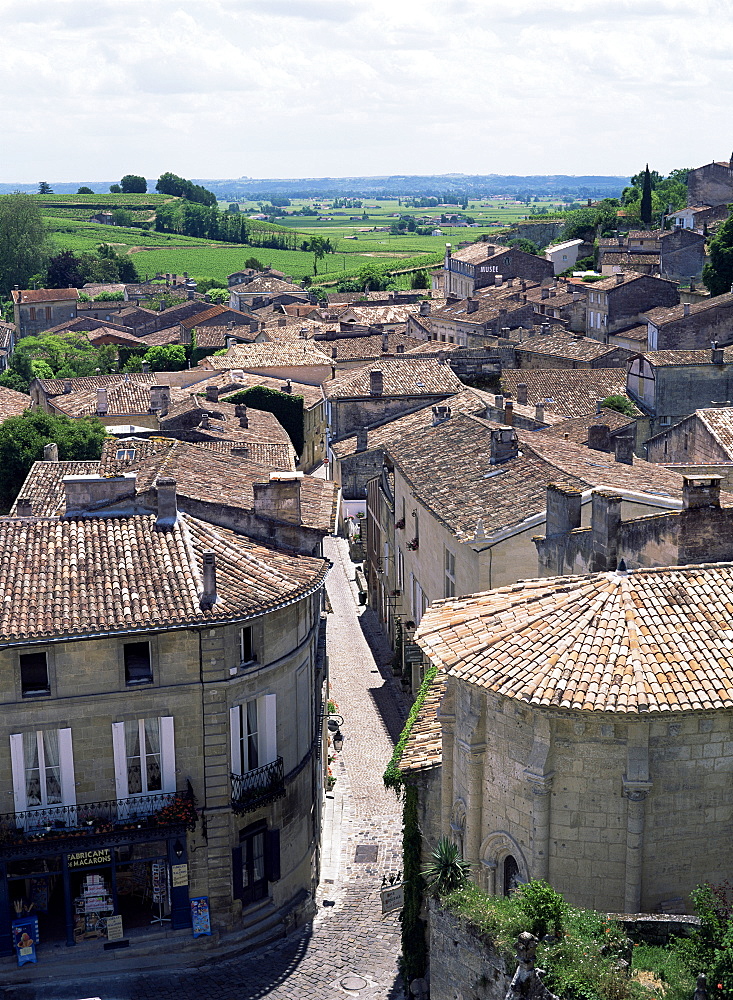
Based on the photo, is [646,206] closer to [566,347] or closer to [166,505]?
[566,347]

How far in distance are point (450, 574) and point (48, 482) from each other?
17.1 meters

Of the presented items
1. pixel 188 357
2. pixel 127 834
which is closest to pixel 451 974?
pixel 127 834

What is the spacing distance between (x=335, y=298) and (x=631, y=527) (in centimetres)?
13779

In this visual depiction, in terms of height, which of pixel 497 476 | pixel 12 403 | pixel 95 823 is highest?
pixel 497 476

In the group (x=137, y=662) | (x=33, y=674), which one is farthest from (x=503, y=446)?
(x=33, y=674)

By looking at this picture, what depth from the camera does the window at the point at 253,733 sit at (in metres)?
29.7

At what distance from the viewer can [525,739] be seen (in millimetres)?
22094

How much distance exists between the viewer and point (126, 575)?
29.7m

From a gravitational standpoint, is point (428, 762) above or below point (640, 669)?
below

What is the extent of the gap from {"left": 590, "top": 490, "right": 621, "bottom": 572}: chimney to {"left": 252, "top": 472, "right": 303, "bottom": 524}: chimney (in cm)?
843

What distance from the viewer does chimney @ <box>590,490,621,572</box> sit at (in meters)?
28.1

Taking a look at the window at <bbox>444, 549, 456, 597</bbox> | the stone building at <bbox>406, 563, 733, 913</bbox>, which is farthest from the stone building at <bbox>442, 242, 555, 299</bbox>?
the stone building at <bbox>406, 563, 733, 913</bbox>

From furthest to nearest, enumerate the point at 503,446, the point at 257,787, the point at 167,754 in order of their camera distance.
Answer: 1. the point at 503,446
2. the point at 257,787
3. the point at 167,754

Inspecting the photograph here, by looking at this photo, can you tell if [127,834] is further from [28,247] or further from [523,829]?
[28,247]
